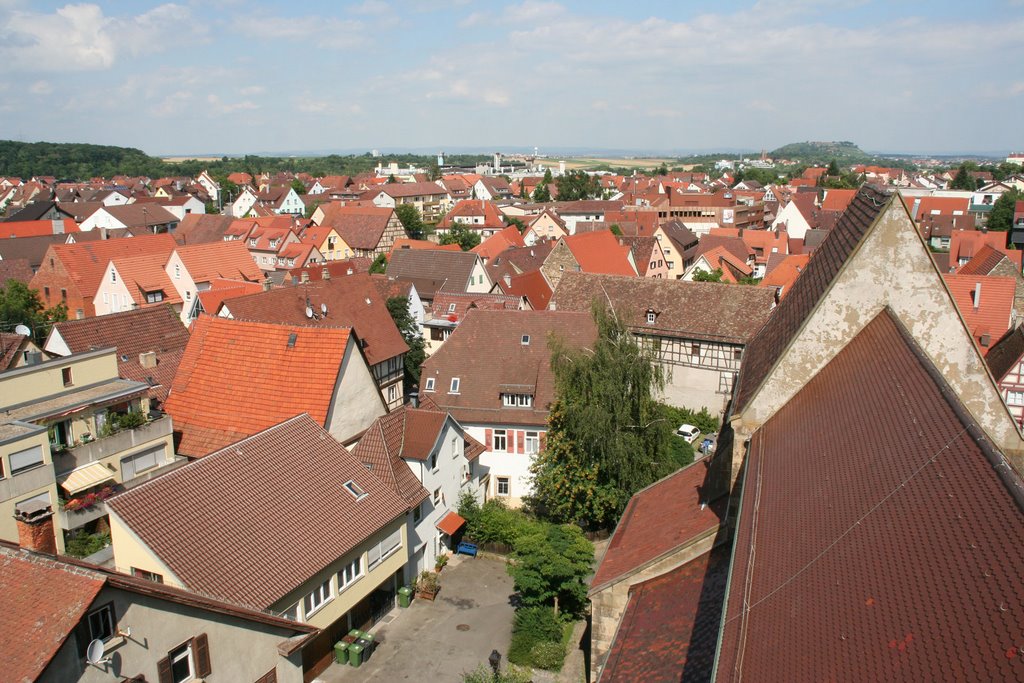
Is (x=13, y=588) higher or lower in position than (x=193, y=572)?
higher

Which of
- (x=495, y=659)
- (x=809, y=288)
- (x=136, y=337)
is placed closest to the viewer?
(x=809, y=288)

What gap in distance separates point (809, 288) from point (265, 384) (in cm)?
1740

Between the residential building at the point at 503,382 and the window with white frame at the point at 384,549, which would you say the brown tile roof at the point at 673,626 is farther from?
the residential building at the point at 503,382

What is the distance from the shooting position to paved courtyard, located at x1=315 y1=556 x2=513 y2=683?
20.4 meters

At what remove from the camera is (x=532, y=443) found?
30875mm

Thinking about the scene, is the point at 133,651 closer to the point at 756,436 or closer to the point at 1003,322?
the point at 756,436

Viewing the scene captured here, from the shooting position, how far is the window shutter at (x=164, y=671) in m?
12.8

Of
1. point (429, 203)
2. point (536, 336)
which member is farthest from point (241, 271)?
point (429, 203)

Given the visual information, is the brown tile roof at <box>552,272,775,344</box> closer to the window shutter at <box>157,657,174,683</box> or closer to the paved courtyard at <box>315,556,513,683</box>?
→ the paved courtyard at <box>315,556,513,683</box>

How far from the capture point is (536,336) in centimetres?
3359

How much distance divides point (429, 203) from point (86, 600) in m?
134

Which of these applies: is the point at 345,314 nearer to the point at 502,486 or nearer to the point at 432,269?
the point at 502,486

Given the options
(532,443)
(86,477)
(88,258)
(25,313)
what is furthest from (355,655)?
(88,258)

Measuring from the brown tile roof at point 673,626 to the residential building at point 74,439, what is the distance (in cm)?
1568
